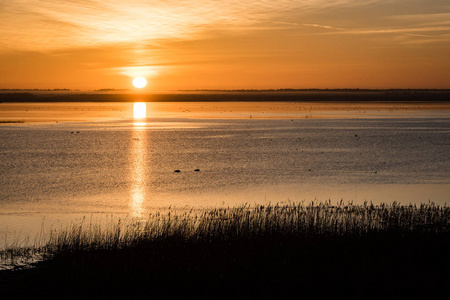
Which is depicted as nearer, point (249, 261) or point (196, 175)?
point (249, 261)

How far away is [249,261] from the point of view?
13133 millimetres

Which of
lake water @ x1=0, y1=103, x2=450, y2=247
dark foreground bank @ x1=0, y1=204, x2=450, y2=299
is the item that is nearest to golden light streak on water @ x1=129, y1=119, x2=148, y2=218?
lake water @ x1=0, y1=103, x2=450, y2=247

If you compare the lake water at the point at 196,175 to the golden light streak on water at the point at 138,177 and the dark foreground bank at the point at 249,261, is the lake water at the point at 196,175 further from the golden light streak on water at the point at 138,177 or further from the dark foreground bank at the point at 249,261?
the dark foreground bank at the point at 249,261

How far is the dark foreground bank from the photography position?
1142 centimetres

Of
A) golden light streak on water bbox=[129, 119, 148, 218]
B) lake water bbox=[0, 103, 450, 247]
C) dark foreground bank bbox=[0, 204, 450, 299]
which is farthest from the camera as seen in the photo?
lake water bbox=[0, 103, 450, 247]

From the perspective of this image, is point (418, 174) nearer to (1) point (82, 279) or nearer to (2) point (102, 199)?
(2) point (102, 199)

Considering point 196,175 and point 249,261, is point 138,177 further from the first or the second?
point 249,261

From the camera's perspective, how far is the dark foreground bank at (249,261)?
11422mm

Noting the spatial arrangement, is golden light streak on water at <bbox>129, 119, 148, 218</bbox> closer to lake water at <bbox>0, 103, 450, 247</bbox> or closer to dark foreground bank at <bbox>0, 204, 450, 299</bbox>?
lake water at <bbox>0, 103, 450, 247</bbox>

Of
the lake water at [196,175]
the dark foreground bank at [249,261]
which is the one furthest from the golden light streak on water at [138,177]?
the dark foreground bank at [249,261]

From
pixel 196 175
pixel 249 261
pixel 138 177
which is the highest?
pixel 196 175

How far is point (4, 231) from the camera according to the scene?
17719 millimetres

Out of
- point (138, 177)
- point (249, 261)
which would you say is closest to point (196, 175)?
point (138, 177)

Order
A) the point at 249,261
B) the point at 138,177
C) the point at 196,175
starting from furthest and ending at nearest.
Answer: the point at 196,175 < the point at 138,177 < the point at 249,261
